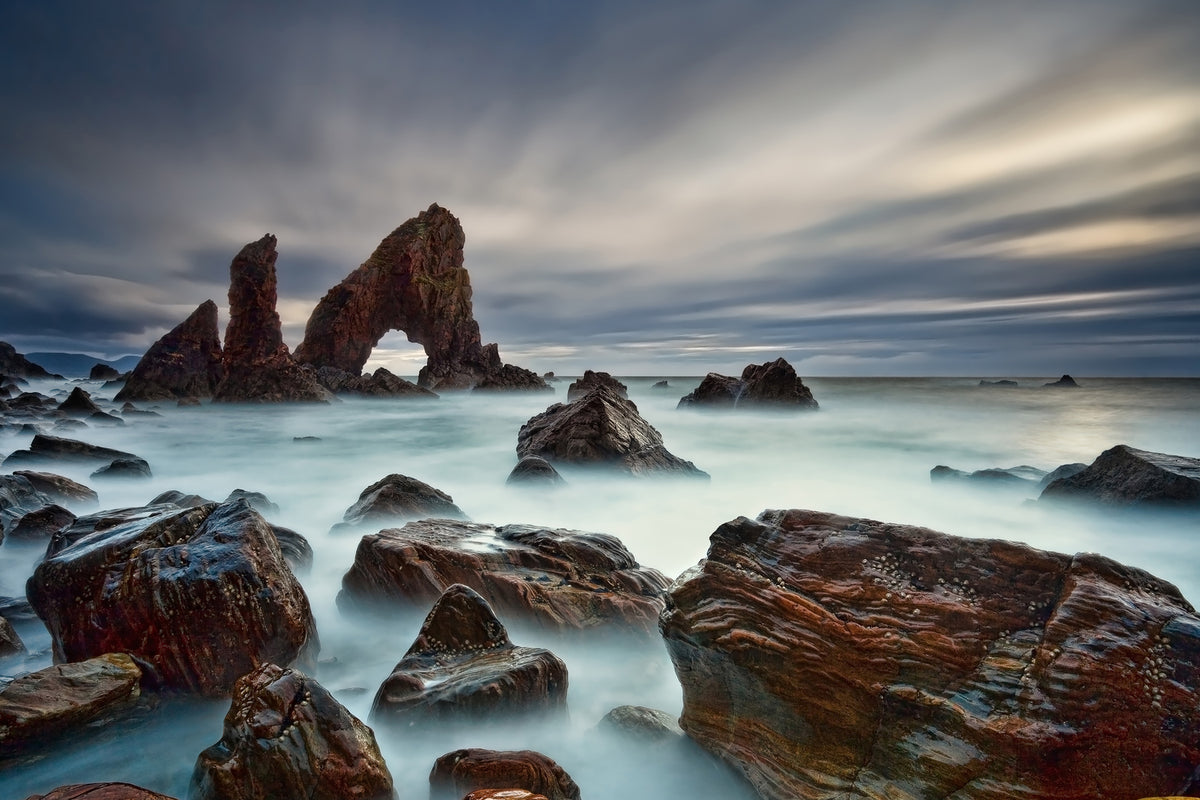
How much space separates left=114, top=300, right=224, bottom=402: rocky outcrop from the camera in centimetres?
3750

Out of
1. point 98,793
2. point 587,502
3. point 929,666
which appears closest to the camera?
point 98,793

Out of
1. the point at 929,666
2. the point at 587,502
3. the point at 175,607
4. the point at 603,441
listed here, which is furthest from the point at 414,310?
the point at 929,666

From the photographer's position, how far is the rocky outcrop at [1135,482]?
7.47m

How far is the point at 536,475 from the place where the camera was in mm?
10469

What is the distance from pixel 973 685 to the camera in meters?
2.59

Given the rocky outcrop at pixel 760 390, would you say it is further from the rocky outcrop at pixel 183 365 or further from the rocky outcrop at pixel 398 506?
the rocky outcrop at pixel 183 365

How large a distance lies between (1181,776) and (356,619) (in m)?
5.71

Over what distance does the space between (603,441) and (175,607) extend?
8.41 m

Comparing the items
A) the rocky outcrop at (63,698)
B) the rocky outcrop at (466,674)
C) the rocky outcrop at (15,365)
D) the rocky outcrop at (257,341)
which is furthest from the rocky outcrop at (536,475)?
the rocky outcrop at (15,365)

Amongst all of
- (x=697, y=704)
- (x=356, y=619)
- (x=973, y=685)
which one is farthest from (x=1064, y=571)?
(x=356, y=619)

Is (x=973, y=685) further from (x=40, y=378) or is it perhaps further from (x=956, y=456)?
(x=40, y=378)

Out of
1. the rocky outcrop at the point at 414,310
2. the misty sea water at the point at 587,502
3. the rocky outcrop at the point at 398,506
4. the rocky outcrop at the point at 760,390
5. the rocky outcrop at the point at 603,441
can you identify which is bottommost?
the misty sea water at the point at 587,502

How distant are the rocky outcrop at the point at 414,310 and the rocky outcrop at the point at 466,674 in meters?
49.5

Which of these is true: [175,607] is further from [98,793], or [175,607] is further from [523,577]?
[523,577]
